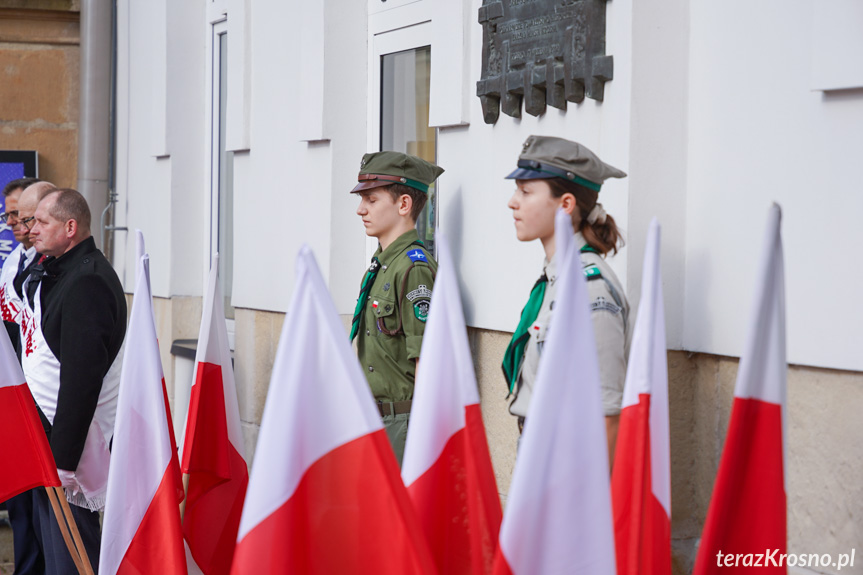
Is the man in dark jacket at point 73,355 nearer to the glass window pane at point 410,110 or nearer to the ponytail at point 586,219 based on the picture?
the glass window pane at point 410,110

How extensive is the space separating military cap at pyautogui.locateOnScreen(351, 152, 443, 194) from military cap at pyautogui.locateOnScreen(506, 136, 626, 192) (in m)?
1.13

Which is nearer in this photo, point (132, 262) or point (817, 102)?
point (817, 102)

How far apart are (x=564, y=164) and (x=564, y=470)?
1157 mm

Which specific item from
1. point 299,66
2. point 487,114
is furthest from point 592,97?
point 299,66

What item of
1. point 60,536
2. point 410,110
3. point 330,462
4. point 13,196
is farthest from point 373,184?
point 13,196

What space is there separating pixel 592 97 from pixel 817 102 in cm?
82

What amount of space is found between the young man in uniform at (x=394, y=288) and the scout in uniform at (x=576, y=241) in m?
0.91

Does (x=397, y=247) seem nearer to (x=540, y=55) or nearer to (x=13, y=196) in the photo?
(x=540, y=55)

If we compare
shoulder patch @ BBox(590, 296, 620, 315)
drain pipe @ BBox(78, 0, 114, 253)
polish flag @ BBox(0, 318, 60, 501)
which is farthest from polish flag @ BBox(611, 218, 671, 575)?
drain pipe @ BBox(78, 0, 114, 253)

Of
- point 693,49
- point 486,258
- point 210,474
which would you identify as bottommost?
point 210,474

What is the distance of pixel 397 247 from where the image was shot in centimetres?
416

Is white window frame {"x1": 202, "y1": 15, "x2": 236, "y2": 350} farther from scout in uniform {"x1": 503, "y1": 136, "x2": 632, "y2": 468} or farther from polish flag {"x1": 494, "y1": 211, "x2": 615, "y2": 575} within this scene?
polish flag {"x1": 494, "y1": 211, "x2": 615, "y2": 575}

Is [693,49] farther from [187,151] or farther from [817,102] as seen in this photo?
[187,151]

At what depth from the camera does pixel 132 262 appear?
8.98 m
